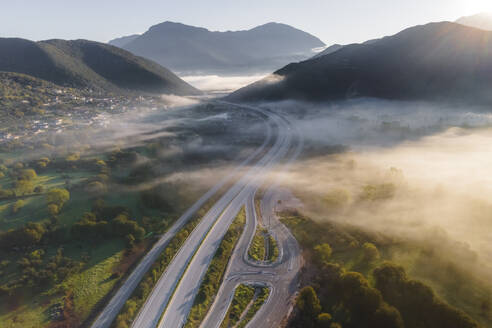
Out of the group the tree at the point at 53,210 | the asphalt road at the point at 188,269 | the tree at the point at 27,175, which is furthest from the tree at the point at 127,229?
the tree at the point at 27,175

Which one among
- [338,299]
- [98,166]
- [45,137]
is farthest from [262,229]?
[45,137]

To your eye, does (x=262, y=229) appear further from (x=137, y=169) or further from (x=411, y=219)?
(x=137, y=169)

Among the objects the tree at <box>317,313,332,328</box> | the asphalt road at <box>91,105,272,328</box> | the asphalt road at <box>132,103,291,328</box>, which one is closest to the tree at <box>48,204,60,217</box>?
the asphalt road at <box>91,105,272,328</box>

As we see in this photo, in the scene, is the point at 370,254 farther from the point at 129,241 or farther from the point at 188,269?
the point at 129,241

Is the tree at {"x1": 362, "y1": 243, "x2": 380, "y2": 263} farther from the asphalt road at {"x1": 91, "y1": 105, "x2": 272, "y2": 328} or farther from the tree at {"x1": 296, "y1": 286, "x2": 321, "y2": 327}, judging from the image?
the asphalt road at {"x1": 91, "y1": 105, "x2": 272, "y2": 328}

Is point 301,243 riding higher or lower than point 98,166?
lower

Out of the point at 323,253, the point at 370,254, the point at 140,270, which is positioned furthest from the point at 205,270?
the point at 370,254

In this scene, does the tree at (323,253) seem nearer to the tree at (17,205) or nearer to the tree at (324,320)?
the tree at (324,320)
